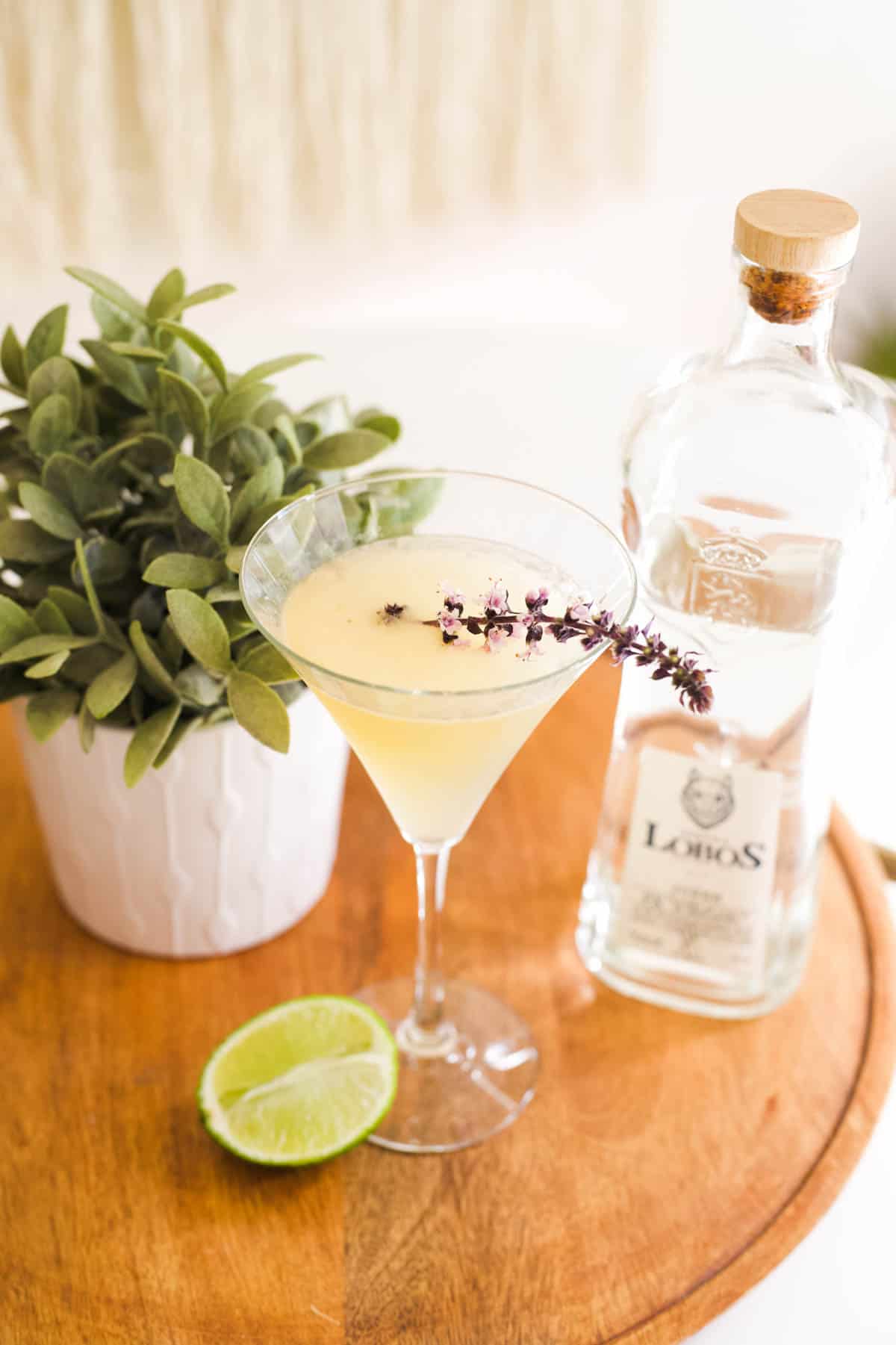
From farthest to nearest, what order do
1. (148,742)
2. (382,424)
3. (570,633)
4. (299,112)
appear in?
(299,112) < (382,424) < (148,742) < (570,633)

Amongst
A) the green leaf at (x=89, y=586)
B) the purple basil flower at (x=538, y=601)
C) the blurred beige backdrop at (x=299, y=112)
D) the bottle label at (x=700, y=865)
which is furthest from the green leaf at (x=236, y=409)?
the blurred beige backdrop at (x=299, y=112)

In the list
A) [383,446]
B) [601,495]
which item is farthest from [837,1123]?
[601,495]

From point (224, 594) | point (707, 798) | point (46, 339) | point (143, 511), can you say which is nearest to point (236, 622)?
point (224, 594)

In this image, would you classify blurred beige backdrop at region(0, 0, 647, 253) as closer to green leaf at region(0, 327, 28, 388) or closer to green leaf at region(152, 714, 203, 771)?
green leaf at region(0, 327, 28, 388)

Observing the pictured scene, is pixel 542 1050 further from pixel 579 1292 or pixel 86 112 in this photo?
pixel 86 112

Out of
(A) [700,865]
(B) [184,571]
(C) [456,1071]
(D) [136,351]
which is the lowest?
(C) [456,1071]

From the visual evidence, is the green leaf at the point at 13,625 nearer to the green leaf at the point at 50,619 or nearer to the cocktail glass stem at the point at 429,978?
the green leaf at the point at 50,619

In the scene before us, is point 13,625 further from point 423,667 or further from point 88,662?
point 423,667

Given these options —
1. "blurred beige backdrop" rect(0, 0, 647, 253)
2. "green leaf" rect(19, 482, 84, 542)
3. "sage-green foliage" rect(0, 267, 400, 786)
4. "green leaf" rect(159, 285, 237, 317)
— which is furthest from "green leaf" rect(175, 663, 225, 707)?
"blurred beige backdrop" rect(0, 0, 647, 253)
